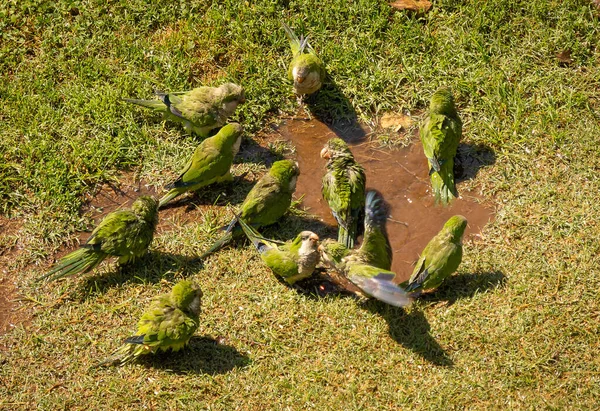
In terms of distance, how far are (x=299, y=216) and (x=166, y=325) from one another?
195cm

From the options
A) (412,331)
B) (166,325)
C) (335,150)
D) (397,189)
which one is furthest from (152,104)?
(412,331)

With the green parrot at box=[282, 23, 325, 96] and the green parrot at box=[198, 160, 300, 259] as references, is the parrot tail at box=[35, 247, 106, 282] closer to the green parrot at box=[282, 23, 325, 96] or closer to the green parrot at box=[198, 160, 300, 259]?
the green parrot at box=[198, 160, 300, 259]

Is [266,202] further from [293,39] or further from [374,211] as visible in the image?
[293,39]

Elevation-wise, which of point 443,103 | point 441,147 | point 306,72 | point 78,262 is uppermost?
point 306,72

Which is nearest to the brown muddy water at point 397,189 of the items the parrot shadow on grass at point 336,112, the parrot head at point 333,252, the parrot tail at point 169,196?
the parrot shadow on grass at point 336,112

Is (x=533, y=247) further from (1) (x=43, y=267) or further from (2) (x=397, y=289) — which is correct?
(1) (x=43, y=267)

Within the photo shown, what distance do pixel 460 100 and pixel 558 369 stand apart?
3.35m

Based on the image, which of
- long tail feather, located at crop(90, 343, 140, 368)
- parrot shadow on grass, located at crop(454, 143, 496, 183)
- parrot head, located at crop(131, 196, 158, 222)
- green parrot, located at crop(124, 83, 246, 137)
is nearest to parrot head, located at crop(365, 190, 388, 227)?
parrot shadow on grass, located at crop(454, 143, 496, 183)

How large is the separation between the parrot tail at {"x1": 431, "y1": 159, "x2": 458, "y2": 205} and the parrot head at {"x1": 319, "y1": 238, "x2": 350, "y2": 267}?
1297mm

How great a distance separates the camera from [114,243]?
6773 mm

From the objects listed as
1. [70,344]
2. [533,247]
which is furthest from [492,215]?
[70,344]

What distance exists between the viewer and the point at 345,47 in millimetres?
8945

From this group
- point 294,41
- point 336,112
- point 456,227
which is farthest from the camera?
point 294,41

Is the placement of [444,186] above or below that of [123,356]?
above
